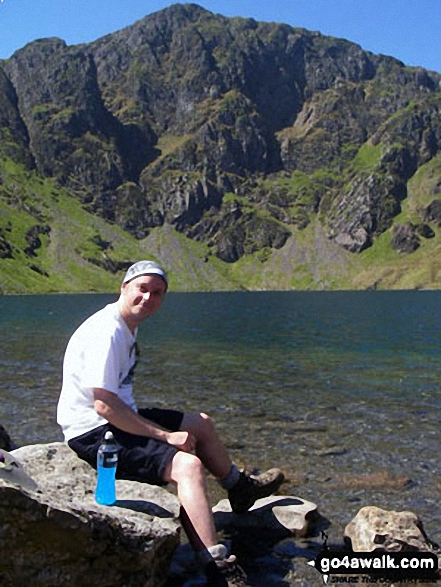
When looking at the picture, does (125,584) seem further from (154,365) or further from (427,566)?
(154,365)

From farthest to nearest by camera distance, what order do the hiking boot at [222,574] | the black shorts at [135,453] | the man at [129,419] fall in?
the black shorts at [135,453]
the man at [129,419]
the hiking boot at [222,574]

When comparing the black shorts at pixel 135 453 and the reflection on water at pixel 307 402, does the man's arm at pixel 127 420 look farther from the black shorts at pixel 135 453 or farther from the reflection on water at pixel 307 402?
the reflection on water at pixel 307 402

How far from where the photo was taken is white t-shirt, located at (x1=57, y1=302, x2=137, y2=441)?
29.2ft

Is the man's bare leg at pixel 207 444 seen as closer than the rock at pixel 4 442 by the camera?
Yes

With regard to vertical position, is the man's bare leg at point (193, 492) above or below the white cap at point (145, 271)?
below

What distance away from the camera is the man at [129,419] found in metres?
8.53

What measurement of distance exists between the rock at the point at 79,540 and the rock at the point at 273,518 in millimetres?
2620

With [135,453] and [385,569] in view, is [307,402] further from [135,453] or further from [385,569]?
[135,453]

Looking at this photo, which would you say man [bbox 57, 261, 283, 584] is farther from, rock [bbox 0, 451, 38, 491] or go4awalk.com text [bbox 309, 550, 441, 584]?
go4awalk.com text [bbox 309, 550, 441, 584]

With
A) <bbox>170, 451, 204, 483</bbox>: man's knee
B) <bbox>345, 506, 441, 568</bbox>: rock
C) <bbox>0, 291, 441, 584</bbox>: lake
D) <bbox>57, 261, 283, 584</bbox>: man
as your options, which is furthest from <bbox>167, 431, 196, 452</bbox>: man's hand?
<bbox>345, 506, 441, 568</bbox>: rock

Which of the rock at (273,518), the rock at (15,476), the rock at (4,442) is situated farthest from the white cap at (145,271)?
the rock at (4,442)

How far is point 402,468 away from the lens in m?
16.4

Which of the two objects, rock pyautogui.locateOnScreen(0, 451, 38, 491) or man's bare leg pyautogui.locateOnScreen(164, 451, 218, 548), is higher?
rock pyautogui.locateOnScreen(0, 451, 38, 491)

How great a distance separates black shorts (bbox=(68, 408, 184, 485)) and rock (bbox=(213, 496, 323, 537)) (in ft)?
8.40
